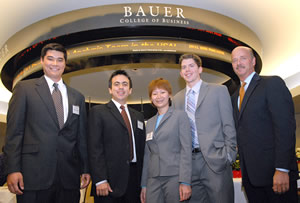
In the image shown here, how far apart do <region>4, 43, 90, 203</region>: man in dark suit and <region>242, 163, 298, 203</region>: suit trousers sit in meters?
1.42

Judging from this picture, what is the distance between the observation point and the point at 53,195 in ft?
6.94

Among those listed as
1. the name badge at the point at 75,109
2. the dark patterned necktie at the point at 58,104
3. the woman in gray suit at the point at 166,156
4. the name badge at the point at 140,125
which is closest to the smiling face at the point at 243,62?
the woman in gray suit at the point at 166,156

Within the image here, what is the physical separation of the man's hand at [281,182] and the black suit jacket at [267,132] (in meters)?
0.06

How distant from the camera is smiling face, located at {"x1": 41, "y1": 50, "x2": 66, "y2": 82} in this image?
7.78 ft

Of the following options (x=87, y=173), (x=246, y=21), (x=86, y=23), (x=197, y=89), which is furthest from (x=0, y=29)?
(x=246, y=21)

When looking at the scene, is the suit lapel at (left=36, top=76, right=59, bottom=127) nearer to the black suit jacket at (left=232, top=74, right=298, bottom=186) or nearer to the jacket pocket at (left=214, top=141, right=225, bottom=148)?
the jacket pocket at (left=214, top=141, right=225, bottom=148)

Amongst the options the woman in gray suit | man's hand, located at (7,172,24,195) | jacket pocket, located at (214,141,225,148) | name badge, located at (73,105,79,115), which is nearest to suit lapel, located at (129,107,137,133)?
the woman in gray suit

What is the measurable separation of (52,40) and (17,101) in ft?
6.33

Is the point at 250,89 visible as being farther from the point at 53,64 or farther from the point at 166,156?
the point at 53,64

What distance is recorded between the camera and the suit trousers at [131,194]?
7.63ft

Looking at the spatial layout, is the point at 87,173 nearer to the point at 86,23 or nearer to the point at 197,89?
the point at 197,89

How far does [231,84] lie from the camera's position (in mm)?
6523

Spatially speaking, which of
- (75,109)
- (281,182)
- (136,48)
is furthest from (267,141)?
(136,48)

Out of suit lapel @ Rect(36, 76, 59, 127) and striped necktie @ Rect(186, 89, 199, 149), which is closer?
suit lapel @ Rect(36, 76, 59, 127)
